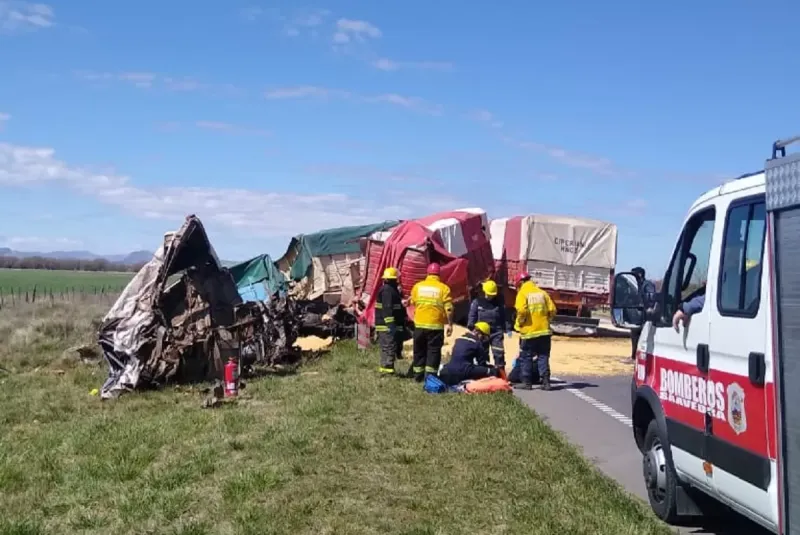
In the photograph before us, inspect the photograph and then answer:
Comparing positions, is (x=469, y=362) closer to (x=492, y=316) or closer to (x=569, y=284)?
(x=492, y=316)

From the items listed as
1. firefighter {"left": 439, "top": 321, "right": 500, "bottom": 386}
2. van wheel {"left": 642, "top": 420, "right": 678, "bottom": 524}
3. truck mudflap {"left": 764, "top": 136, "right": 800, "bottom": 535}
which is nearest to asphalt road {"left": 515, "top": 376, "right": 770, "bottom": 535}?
van wheel {"left": 642, "top": 420, "right": 678, "bottom": 524}

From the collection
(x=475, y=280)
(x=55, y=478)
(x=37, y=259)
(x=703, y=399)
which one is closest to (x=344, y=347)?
(x=475, y=280)

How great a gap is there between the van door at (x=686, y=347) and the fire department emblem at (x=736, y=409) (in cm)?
40

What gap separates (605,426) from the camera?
34.2 feet

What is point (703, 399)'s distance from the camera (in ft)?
17.7

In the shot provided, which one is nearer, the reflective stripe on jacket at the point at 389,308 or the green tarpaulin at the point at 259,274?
the reflective stripe on jacket at the point at 389,308

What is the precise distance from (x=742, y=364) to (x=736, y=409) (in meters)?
0.28

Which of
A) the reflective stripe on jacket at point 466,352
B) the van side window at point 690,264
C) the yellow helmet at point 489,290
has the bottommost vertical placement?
the reflective stripe on jacket at point 466,352

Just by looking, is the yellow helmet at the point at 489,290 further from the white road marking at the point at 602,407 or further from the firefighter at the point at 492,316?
the white road marking at the point at 602,407

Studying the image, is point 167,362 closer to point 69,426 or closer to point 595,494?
point 69,426

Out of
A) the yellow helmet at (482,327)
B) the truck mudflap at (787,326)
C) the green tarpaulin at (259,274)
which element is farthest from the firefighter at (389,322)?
the green tarpaulin at (259,274)

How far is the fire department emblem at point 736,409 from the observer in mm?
4875

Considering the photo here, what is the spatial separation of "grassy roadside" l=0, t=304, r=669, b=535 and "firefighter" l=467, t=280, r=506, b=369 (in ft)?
6.21

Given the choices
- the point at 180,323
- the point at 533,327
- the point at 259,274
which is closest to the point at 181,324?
the point at 180,323
